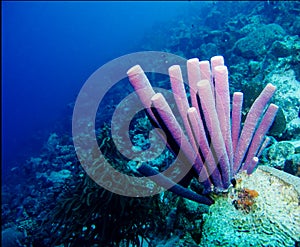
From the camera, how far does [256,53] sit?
308 inches

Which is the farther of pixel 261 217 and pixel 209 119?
pixel 261 217

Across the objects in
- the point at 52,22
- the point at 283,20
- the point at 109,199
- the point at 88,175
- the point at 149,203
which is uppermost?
the point at 52,22

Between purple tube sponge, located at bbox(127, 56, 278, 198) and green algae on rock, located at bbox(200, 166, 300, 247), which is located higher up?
purple tube sponge, located at bbox(127, 56, 278, 198)

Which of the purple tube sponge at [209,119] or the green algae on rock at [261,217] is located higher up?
the purple tube sponge at [209,119]

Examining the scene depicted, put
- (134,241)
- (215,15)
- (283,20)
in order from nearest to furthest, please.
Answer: (134,241) < (283,20) < (215,15)

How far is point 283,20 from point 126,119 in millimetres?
7604

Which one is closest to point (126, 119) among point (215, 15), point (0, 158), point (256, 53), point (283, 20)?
point (256, 53)

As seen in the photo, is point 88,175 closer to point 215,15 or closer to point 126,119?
point 126,119

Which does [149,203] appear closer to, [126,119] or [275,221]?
[275,221]

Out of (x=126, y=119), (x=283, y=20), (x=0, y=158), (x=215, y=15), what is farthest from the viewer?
(x=0, y=158)

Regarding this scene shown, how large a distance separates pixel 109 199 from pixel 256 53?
7196mm

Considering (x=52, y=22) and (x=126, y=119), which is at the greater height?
(x=52, y=22)

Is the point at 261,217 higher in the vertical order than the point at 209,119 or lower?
lower

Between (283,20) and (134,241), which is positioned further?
(283,20)
